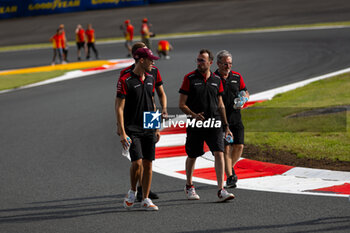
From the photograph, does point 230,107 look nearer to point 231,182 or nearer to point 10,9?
point 231,182

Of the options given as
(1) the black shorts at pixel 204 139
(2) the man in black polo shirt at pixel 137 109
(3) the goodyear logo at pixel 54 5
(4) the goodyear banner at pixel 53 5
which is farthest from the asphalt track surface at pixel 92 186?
(3) the goodyear logo at pixel 54 5

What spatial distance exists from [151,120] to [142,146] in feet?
1.09

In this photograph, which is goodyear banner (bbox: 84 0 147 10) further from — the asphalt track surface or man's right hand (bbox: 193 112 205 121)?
man's right hand (bbox: 193 112 205 121)

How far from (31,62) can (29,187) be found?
2364cm

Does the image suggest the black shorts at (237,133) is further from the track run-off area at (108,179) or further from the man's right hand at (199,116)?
the man's right hand at (199,116)

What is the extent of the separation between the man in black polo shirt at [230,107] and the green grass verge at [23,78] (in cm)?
1377

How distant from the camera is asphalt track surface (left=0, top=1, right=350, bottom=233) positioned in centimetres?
659

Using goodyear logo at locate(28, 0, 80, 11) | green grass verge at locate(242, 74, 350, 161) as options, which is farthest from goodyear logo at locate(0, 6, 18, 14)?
green grass verge at locate(242, 74, 350, 161)

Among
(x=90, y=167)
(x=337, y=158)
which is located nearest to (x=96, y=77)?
(x=90, y=167)

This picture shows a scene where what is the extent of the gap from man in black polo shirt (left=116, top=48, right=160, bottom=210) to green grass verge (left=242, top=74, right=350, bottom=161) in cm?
294

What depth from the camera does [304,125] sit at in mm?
11375

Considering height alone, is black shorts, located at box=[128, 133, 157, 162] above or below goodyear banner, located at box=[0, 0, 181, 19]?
below

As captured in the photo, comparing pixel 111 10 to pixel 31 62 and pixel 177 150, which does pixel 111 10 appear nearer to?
pixel 31 62

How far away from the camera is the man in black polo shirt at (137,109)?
7.21m
